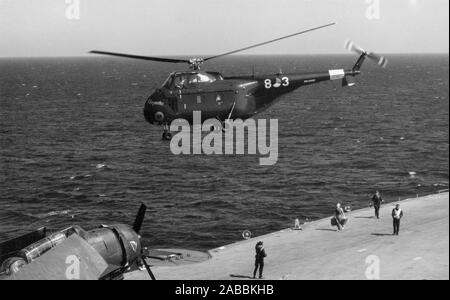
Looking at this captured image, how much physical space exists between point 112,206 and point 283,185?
19234 mm

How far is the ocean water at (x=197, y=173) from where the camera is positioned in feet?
183

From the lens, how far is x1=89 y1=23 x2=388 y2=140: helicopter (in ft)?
112

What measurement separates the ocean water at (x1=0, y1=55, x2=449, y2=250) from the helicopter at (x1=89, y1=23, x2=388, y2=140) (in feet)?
53.1

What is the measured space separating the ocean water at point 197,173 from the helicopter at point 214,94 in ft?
53.1

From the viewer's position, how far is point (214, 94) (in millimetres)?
34531

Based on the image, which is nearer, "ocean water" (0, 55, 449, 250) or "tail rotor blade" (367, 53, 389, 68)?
"tail rotor blade" (367, 53, 389, 68)

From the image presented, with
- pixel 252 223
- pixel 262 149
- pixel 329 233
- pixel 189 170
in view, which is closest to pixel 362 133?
pixel 262 149

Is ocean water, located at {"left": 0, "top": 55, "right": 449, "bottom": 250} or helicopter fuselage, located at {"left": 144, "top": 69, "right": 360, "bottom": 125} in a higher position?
helicopter fuselage, located at {"left": 144, "top": 69, "right": 360, "bottom": 125}

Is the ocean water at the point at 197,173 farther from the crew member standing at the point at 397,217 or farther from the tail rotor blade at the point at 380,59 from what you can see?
the tail rotor blade at the point at 380,59

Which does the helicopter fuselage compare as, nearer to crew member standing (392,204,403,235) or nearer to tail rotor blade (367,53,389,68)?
tail rotor blade (367,53,389,68)

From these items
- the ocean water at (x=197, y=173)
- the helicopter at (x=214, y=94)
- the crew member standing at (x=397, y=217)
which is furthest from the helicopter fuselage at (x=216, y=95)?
the ocean water at (x=197, y=173)

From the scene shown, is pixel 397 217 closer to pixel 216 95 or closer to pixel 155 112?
pixel 216 95

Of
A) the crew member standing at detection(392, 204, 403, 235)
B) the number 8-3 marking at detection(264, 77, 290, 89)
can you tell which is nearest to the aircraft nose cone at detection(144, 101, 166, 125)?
the number 8-3 marking at detection(264, 77, 290, 89)

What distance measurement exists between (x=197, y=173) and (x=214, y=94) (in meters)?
40.3
